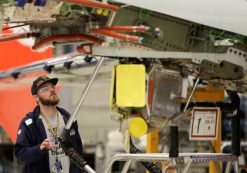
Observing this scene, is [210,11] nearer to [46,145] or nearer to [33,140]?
[46,145]

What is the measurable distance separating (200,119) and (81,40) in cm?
151

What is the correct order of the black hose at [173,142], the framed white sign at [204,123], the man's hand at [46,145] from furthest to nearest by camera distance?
the framed white sign at [204,123] < the man's hand at [46,145] < the black hose at [173,142]

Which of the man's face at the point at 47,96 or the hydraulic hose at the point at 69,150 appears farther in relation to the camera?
the man's face at the point at 47,96

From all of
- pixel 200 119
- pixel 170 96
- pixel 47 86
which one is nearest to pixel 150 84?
pixel 170 96

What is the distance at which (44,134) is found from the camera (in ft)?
23.8

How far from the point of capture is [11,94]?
43.4 ft

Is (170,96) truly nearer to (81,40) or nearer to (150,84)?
(150,84)

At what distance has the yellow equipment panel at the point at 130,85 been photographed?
19.9 ft

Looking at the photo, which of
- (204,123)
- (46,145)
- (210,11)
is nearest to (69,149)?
(46,145)

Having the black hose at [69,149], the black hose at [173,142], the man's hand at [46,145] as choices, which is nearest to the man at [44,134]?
the man's hand at [46,145]

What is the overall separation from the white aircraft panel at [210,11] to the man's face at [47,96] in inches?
72.3

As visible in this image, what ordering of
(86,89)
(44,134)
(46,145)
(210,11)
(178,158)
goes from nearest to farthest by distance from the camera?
(210,11) < (86,89) < (178,158) < (46,145) < (44,134)

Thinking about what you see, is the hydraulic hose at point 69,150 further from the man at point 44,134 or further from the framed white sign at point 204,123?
the framed white sign at point 204,123

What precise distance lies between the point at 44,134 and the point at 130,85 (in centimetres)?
146
